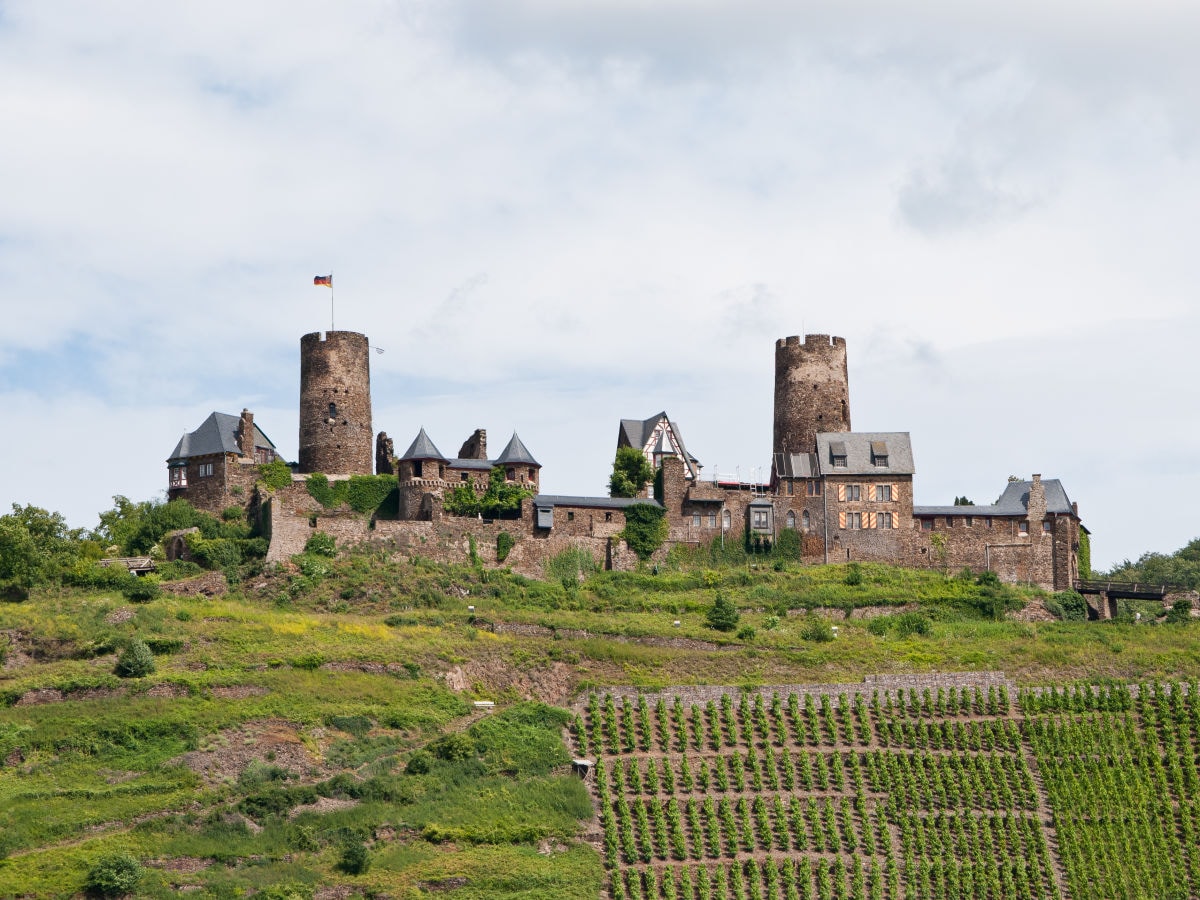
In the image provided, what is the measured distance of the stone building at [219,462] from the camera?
92438 millimetres

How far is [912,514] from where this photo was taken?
9531 centimetres

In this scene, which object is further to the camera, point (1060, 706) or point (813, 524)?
point (813, 524)

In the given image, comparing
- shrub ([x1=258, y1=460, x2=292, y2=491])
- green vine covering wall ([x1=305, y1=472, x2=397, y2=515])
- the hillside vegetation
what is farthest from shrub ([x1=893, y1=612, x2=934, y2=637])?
shrub ([x1=258, y1=460, x2=292, y2=491])

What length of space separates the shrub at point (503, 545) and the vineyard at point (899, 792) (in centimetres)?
2053

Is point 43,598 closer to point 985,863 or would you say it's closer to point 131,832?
point 131,832

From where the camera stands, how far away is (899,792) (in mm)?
65625

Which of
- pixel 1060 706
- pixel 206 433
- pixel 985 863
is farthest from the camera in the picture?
pixel 206 433

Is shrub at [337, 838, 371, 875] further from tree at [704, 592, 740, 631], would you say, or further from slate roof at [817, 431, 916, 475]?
A: slate roof at [817, 431, 916, 475]

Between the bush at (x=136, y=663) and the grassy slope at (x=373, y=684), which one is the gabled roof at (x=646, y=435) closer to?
the grassy slope at (x=373, y=684)

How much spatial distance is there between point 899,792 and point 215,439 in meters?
42.2

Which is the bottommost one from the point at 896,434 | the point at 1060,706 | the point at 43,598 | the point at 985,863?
the point at 985,863

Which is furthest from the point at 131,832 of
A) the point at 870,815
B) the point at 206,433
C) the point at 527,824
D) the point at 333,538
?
the point at 206,433

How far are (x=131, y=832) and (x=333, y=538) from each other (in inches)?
1185

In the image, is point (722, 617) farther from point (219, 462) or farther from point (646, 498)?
point (219, 462)
